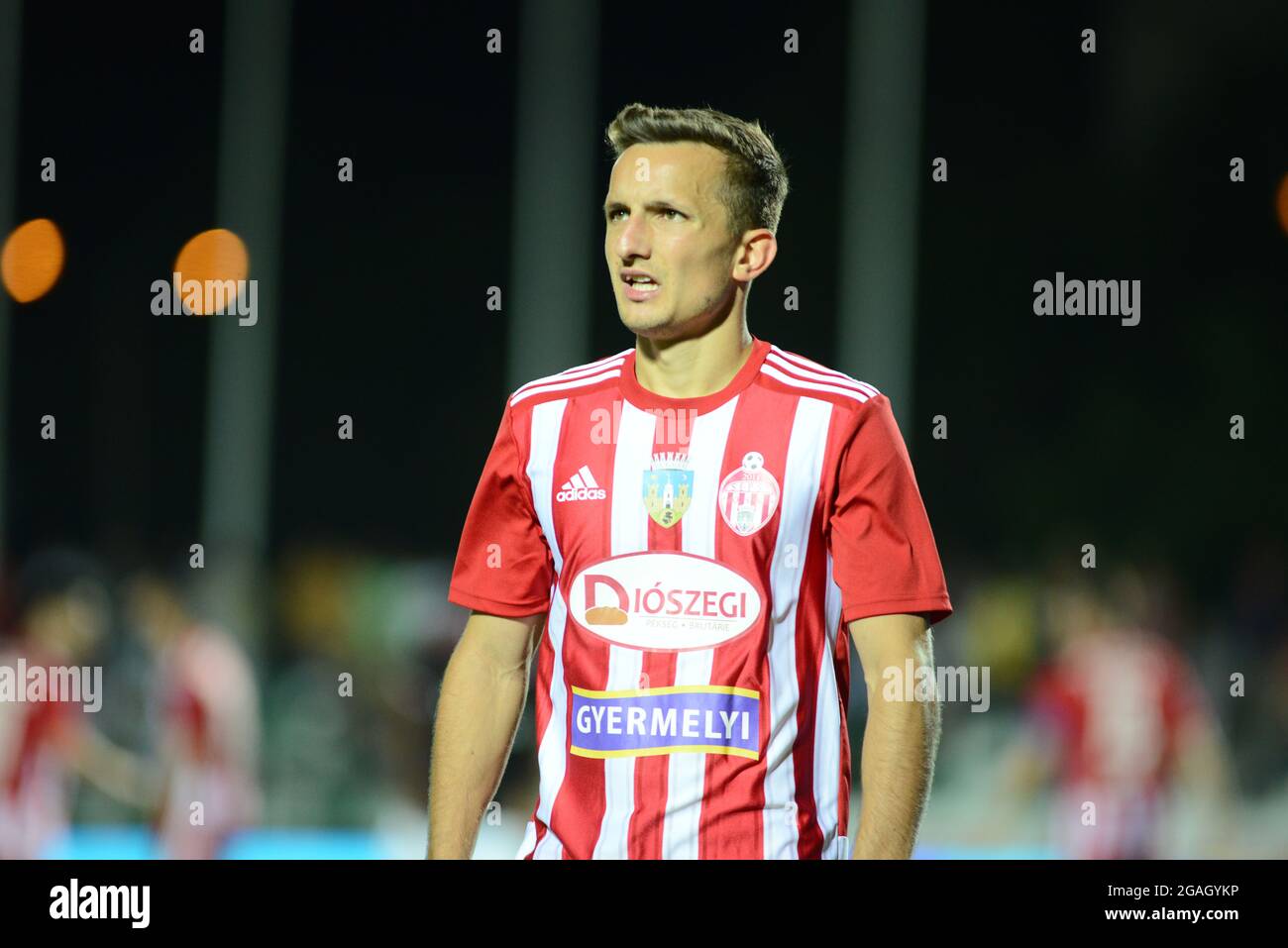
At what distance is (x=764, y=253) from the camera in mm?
3041

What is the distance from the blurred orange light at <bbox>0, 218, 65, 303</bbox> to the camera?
1270 centimetres

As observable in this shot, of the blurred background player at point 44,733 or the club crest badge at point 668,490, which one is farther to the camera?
the blurred background player at point 44,733

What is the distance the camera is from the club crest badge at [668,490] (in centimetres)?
287

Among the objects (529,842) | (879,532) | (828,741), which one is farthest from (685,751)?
(879,532)

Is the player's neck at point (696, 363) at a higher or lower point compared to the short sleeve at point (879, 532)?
higher

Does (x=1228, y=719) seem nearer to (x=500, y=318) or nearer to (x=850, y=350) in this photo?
(x=850, y=350)

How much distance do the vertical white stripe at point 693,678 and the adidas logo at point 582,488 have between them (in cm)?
16

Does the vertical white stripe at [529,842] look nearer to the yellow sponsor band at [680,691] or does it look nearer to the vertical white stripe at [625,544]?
the vertical white stripe at [625,544]

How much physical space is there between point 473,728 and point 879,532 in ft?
2.68

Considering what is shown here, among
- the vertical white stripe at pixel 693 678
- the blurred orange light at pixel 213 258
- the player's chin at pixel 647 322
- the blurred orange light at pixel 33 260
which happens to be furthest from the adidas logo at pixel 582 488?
the blurred orange light at pixel 33 260

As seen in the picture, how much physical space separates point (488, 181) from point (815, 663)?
908 cm

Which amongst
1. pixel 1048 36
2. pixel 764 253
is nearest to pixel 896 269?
pixel 1048 36

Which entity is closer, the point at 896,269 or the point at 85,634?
the point at 85,634

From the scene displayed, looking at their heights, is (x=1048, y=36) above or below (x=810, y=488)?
above
